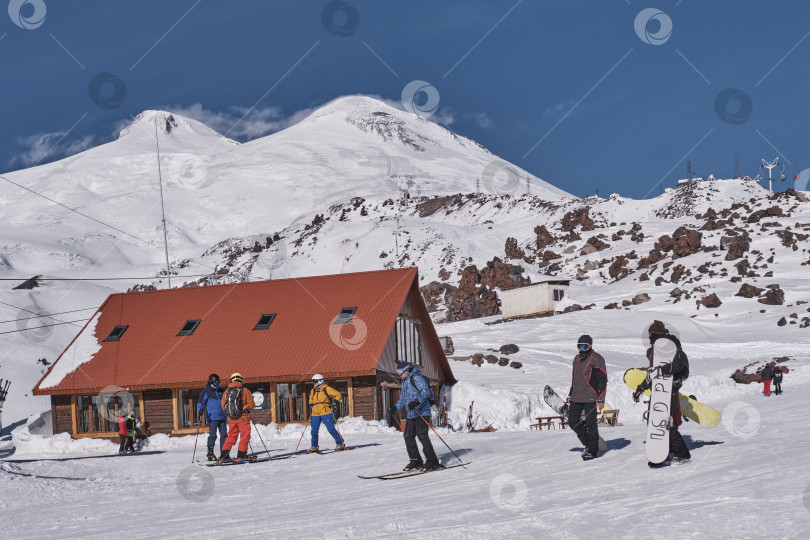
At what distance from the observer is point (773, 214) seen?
7794 centimetres

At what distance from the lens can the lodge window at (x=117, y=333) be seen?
31484 millimetres

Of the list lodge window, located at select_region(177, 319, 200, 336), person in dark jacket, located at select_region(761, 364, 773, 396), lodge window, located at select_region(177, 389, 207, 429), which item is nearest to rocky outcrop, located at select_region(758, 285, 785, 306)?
person in dark jacket, located at select_region(761, 364, 773, 396)

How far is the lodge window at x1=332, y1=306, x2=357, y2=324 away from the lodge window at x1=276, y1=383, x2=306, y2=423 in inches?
103

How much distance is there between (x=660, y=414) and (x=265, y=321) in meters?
22.0

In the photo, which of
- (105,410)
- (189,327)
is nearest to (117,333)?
(189,327)

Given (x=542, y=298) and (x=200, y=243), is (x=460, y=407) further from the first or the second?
(x=200, y=243)

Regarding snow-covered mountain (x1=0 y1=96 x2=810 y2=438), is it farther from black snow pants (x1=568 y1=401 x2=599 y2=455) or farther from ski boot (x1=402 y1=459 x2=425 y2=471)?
ski boot (x1=402 y1=459 x2=425 y2=471)

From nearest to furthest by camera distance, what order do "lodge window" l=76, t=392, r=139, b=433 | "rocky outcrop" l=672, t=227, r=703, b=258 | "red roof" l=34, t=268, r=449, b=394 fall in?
"red roof" l=34, t=268, r=449, b=394 → "lodge window" l=76, t=392, r=139, b=433 → "rocky outcrop" l=672, t=227, r=703, b=258

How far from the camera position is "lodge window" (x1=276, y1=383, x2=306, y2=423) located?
27766 millimetres

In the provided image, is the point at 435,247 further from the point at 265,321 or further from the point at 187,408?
the point at 187,408

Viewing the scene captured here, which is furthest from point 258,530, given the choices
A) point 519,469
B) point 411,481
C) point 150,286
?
point 150,286

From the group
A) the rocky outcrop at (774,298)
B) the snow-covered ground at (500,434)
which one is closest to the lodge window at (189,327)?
the snow-covered ground at (500,434)

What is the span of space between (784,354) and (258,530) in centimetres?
3682

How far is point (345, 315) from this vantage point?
97.2 feet
